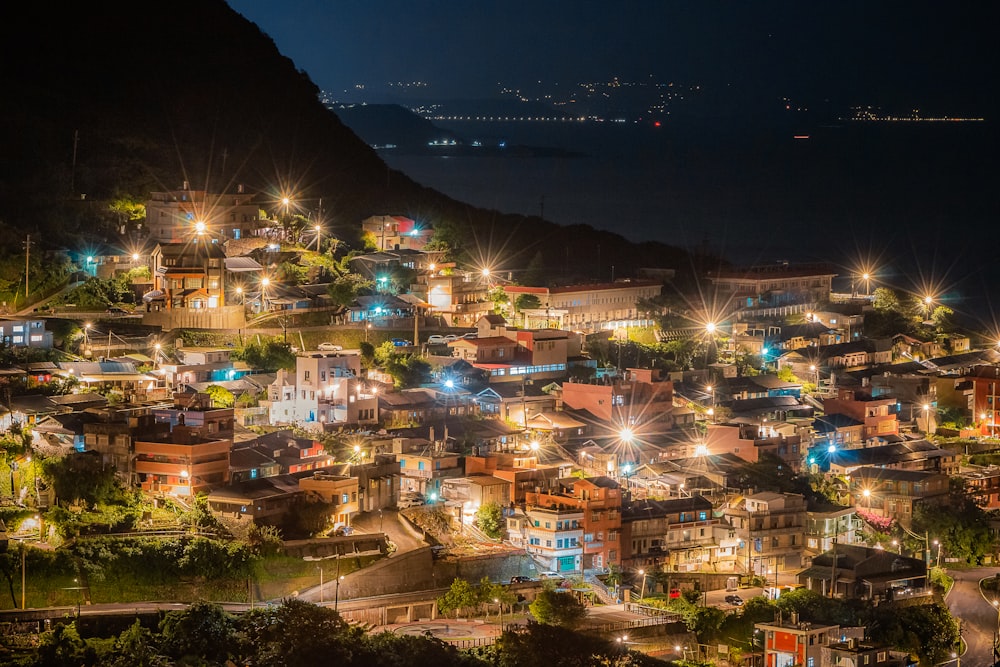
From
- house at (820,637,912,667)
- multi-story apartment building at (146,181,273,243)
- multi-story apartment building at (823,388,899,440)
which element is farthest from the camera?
multi-story apartment building at (146,181,273,243)

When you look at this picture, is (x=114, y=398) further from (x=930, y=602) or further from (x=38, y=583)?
(x=930, y=602)

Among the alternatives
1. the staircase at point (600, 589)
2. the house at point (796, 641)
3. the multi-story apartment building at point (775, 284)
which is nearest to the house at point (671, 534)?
the staircase at point (600, 589)

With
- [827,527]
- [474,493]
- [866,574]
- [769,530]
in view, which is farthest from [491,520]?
[827,527]

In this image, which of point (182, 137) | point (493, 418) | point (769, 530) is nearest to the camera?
point (769, 530)

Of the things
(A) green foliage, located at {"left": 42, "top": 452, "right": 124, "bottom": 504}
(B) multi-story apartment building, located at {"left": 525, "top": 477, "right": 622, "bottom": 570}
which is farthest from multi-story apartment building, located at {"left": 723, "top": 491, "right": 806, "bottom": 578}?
(A) green foliage, located at {"left": 42, "top": 452, "right": 124, "bottom": 504}

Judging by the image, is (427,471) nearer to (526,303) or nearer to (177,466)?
(177,466)

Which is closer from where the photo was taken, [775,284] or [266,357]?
[266,357]

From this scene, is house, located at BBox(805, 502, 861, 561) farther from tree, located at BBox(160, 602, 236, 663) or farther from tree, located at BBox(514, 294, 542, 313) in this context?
tree, located at BBox(514, 294, 542, 313)
